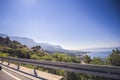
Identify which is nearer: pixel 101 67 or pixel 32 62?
pixel 101 67

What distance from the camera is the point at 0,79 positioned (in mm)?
8602

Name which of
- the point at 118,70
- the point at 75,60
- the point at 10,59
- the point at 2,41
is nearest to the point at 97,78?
the point at 118,70

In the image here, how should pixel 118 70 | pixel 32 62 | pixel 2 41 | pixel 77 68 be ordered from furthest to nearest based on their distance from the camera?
pixel 2 41, pixel 32 62, pixel 77 68, pixel 118 70

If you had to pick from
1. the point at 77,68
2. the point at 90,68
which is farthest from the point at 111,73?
the point at 77,68

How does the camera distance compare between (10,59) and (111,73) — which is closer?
(111,73)

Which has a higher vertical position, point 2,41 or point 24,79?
point 2,41

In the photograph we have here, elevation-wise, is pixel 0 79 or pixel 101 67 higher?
pixel 101 67

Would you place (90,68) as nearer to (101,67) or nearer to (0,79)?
(101,67)

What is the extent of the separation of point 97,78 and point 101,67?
3719 millimetres

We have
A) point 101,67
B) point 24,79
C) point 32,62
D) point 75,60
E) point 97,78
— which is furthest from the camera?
point 75,60

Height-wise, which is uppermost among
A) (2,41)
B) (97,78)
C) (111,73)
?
(2,41)

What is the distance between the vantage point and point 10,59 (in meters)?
18.3

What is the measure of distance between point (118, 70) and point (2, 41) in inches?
7405

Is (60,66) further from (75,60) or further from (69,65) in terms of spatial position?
(75,60)
